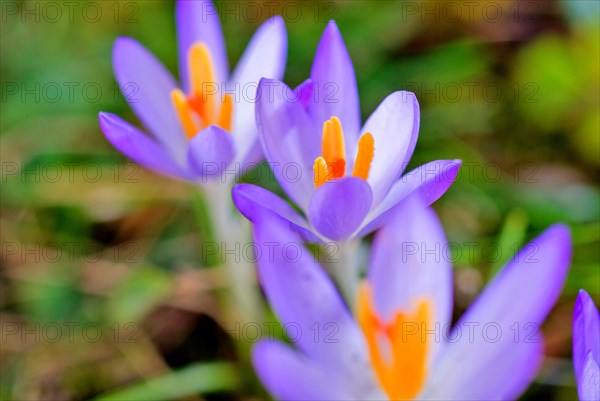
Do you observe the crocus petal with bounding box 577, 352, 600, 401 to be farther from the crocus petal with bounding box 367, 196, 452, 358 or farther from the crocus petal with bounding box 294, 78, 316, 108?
the crocus petal with bounding box 294, 78, 316, 108

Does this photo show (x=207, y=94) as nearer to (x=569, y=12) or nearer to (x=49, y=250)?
(x=49, y=250)

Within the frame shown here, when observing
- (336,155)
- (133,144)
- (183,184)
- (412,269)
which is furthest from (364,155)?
(183,184)

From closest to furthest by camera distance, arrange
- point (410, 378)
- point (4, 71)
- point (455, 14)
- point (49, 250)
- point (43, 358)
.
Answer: point (410, 378), point (43, 358), point (49, 250), point (4, 71), point (455, 14)

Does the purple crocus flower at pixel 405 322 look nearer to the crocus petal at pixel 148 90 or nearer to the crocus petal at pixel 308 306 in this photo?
the crocus petal at pixel 308 306

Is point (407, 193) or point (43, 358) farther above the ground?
point (407, 193)

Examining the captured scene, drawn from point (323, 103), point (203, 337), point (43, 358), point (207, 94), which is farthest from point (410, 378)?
point (43, 358)

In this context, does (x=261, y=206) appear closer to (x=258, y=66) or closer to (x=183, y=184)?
(x=258, y=66)

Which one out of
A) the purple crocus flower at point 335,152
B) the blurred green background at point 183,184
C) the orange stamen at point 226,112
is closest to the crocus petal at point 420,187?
the purple crocus flower at point 335,152
